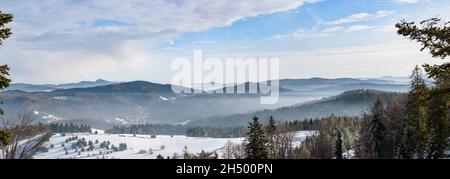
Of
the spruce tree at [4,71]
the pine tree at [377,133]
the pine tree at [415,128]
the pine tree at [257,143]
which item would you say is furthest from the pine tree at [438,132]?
the spruce tree at [4,71]

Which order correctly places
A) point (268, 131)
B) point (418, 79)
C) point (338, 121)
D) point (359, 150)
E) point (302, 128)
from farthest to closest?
1. point (302, 128)
2. point (338, 121)
3. point (359, 150)
4. point (268, 131)
5. point (418, 79)

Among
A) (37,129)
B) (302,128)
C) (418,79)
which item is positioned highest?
(418,79)

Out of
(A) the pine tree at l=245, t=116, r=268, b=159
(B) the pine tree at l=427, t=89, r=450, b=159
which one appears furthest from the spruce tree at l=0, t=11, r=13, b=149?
(B) the pine tree at l=427, t=89, r=450, b=159

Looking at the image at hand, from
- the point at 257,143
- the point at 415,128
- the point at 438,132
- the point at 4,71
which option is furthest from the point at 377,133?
the point at 4,71

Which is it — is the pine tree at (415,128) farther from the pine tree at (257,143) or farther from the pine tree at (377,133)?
the pine tree at (257,143)

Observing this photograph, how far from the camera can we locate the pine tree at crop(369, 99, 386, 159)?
4747 centimetres

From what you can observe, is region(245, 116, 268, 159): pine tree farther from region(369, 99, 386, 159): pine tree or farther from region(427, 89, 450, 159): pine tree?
region(369, 99, 386, 159): pine tree

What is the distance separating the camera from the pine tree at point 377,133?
4747 cm

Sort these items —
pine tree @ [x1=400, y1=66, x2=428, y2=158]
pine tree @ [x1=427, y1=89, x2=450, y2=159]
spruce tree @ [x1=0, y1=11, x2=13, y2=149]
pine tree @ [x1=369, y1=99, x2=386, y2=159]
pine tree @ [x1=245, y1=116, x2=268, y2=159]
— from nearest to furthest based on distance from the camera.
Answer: spruce tree @ [x1=0, y1=11, x2=13, y2=149], pine tree @ [x1=245, y1=116, x2=268, y2=159], pine tree @ [x1=427, y1=89, x2=450, y2=159], pine tree @ [x1=400, y1=66, x2=428, y2=158], pine tree @ [x1=369, y1=99, x2=386, y2=159]
